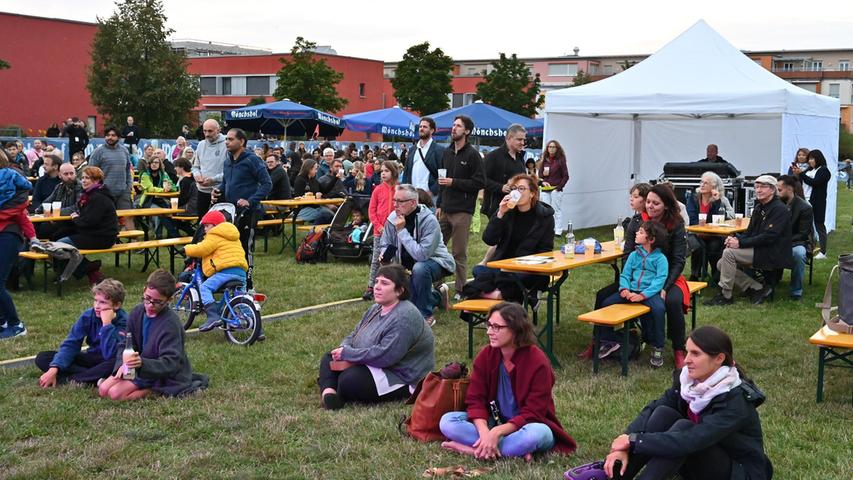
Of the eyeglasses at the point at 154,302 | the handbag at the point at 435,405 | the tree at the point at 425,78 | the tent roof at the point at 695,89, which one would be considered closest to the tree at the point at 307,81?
the tree at the point at 425,78

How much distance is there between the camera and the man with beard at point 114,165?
12344 millimetres

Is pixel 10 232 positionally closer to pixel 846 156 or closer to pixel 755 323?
pixel 755 323

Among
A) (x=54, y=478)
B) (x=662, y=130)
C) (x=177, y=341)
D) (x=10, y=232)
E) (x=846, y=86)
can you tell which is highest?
(x=846, y=86)

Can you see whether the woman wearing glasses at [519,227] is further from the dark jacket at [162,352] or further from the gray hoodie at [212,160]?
the gray hoodie at [212,160]

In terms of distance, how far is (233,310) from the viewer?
7727mm

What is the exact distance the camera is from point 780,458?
196 inches

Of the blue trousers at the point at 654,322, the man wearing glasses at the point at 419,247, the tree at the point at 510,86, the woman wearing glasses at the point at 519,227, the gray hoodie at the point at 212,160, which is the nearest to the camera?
the blue trousers at the point at 654,322

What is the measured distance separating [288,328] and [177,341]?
94.2 inches

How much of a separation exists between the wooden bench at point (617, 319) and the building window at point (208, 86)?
65044mm

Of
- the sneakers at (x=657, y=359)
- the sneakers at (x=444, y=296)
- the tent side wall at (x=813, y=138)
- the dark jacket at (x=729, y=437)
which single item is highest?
the tent side wall at (x=813, y=138)

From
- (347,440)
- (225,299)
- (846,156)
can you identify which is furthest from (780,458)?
(846,156)

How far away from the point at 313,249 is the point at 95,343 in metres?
6.33

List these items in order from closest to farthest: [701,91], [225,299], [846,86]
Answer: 1. [225,299]
2. [701,91]
3. [846,86]

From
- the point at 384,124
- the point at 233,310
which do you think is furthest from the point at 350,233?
the point at 384,124
